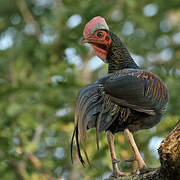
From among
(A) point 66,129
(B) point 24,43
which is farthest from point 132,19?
(A) point 66,129

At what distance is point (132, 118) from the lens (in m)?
3.86

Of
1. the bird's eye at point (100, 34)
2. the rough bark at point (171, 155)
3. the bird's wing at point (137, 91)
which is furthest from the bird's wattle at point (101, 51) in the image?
the rough bark at point (171, 155)

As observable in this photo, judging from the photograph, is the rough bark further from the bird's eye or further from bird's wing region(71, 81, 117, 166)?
the bird's eye

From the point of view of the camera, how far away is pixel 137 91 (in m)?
3.68

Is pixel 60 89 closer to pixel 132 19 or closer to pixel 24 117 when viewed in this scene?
pixel 24 117

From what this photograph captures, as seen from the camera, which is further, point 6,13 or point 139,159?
point 6,13

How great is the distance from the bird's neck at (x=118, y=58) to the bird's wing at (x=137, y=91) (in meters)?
0.46

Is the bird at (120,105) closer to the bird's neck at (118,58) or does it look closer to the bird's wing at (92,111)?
the bird's wing at (92,111)

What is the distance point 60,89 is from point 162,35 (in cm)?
746

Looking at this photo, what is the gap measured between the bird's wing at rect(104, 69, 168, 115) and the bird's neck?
465mm

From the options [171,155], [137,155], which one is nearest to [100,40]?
[137,155]

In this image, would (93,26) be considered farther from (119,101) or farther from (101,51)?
(119,101)

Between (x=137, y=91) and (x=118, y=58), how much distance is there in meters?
0.81

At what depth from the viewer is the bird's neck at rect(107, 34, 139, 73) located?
14.3ft
